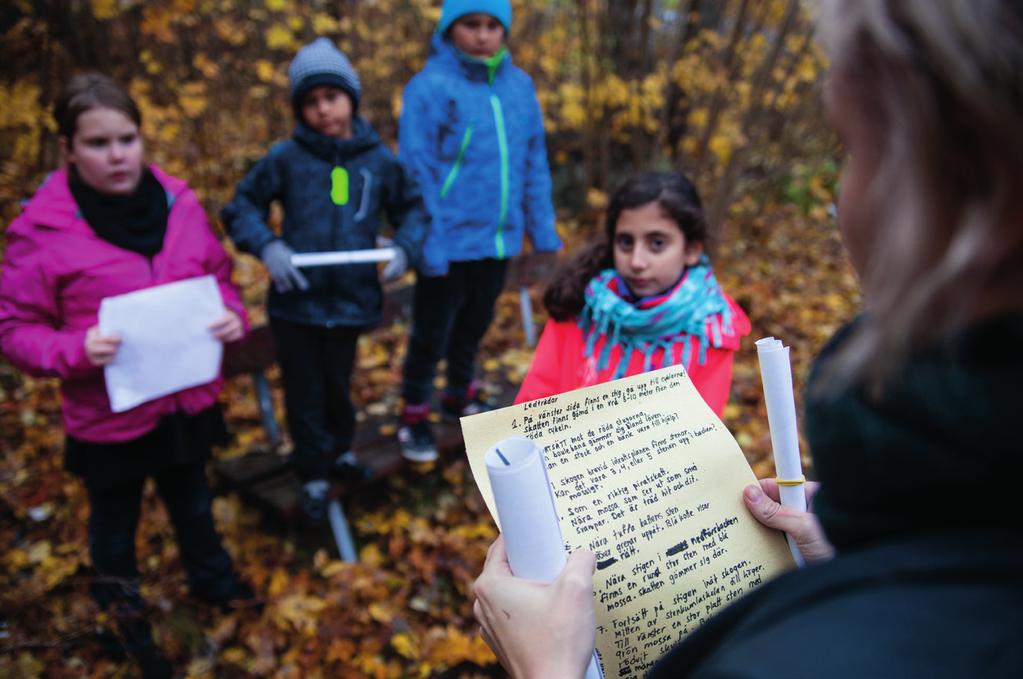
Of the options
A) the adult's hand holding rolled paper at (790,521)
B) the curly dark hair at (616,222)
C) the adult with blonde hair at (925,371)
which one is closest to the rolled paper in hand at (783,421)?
the adult's hand holding rolled paper at (790,521)

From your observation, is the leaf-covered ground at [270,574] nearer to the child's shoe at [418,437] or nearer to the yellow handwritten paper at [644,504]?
the child's shoe at [418,437]

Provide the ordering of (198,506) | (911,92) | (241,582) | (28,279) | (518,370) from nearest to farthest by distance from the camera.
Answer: (911,92) → (28,279) → (198,506) → (241,582) → (518,370)

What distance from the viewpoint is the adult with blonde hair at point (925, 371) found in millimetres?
486

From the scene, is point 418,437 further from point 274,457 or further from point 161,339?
point 161,339

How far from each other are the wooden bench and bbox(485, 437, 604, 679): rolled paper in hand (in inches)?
96.5

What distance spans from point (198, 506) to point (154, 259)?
110cm

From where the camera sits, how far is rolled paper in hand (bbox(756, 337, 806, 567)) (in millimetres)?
1056

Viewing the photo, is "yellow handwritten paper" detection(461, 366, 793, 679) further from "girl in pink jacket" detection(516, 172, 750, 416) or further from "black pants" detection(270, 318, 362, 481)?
"black pants" detection(270, 318, 362, 481)

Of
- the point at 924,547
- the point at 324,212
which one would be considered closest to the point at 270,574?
the point at 324,212

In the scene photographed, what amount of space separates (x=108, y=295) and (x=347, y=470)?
143cm

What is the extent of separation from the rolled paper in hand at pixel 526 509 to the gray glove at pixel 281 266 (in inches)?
78.4

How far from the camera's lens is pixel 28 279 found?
2.11 metres

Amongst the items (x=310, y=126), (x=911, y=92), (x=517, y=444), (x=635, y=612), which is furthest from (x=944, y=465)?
(x=310, y=126)

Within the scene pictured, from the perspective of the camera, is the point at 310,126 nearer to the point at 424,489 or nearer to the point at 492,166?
the point at 492,166
